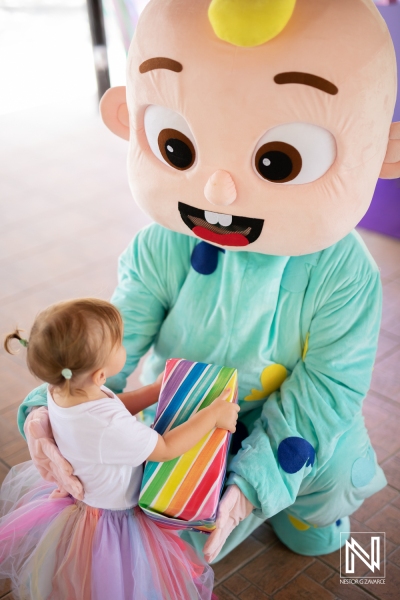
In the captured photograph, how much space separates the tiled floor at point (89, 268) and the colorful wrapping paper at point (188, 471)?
15.8 inches

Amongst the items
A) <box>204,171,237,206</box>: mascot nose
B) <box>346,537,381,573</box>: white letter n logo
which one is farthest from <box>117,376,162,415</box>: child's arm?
<box>346,537,381,573</box>: white letter n logo

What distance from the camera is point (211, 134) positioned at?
1158 mm

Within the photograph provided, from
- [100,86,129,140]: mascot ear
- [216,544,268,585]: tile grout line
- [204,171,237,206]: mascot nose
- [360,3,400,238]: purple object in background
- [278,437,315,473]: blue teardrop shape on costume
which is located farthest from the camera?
[360,3,400,238]: purple object in background

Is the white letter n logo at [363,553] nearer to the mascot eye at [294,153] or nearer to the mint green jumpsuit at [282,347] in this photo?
the mint green jumpsuit at [282,347]

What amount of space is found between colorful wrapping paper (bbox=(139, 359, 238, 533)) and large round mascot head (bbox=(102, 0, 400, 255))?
0.89ft

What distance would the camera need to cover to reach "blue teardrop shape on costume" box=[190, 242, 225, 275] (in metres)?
1.42

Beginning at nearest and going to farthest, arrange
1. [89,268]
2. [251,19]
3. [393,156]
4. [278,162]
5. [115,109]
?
[251,19]
[278,162]
[393,156]
[115,109]
[89,268]

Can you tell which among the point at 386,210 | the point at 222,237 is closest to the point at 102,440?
the point at 222,237

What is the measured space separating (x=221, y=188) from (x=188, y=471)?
0.47 meters

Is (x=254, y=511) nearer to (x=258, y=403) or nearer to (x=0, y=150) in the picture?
(x=258, y=403)

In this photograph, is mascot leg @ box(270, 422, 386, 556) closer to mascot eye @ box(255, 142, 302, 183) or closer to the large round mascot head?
the large round mascot head

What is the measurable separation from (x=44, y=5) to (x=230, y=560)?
6745 mm

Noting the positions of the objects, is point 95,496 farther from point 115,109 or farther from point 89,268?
point 89,268

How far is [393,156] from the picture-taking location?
1.27m
